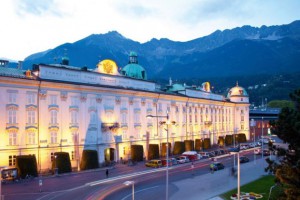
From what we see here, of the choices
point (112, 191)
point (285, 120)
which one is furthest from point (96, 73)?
point (285, 120)

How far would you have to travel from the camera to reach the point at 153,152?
78500 mm

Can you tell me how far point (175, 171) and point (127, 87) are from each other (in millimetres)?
21503

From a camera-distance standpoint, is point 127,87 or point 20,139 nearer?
point 20,139

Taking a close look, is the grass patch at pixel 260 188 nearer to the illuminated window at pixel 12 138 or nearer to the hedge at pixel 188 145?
the illuminated window at pixel 12 138

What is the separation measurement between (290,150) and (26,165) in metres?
38.1

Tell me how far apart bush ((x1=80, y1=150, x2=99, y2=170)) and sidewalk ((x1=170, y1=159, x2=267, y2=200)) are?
18.1 metres

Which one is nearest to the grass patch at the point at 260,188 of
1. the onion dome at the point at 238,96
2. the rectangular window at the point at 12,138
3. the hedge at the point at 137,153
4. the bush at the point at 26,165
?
the hedge at the point at 137,153

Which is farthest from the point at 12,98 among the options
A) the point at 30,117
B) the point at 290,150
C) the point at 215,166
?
the point at 290,150

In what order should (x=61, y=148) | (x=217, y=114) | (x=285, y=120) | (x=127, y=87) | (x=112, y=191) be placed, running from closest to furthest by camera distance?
(x=285, y=120), (x=112, y=191), (x=61, y=148), (x=127, y=87), (x=217, y=114)

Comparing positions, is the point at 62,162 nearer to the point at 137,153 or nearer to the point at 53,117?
the point at 53,117

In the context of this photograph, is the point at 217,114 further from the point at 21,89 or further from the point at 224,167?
the point at 21,89

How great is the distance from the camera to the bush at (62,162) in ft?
190

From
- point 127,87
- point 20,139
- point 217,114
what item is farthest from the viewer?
point 217,114

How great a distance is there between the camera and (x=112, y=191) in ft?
148
